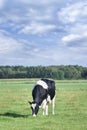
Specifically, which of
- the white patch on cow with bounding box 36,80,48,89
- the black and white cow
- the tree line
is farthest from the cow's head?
the tree line

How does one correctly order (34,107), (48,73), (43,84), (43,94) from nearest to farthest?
(34,107) < (43,94) < (43,84) < (48,73)

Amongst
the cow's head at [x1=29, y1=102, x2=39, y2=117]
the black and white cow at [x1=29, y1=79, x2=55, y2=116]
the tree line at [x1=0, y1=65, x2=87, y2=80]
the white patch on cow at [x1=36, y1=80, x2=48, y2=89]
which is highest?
the tree line at [x1=0, y1=65, x2=87, y2=80]

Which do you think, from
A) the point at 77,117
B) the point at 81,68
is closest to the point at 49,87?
the point at 77,117

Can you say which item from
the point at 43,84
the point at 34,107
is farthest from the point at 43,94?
the point at 34,107

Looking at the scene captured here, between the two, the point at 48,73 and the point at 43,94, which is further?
the point at 48,73

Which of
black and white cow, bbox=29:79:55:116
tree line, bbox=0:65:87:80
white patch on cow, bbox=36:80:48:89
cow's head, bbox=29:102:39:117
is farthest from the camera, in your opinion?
tree line, bbox=0:65:87:80

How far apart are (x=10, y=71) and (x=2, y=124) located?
496 ft

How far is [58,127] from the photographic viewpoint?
54.3 ft

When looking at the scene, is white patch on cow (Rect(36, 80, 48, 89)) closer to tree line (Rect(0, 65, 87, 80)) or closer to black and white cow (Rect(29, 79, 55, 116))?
black and white cow (Rect(29, 79, 55, 116))

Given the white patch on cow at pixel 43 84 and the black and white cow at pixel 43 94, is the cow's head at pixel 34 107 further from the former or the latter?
the white patch on cow at pixel 43 84

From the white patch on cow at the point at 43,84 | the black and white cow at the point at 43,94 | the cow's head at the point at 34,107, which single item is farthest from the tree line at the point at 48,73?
the cow's head at the point at 34,107

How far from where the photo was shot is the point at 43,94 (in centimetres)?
2194

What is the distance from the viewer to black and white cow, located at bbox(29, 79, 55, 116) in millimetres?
20913

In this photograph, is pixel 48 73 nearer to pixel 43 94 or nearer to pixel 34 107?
pixel 43 94
